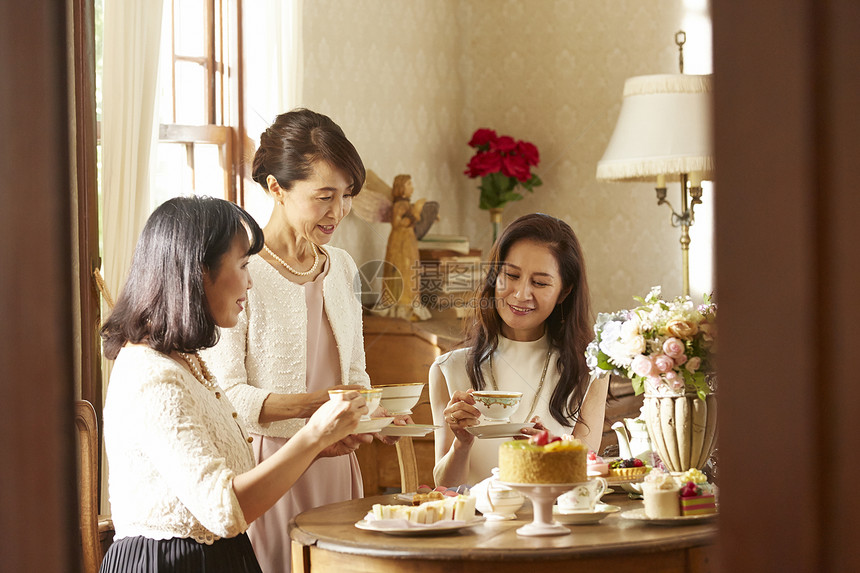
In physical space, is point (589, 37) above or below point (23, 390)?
above

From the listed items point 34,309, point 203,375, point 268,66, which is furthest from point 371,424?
point 268,66

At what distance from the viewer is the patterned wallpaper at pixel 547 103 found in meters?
3.75

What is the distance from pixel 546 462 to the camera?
128cm

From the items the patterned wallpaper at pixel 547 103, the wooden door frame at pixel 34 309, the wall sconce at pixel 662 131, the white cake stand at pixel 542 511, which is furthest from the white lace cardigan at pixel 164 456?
the patterned wallpaper at pixel 547 103

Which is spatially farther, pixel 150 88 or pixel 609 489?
pixel 150 88

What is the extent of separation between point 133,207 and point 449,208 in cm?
159

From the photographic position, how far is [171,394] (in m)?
1.35

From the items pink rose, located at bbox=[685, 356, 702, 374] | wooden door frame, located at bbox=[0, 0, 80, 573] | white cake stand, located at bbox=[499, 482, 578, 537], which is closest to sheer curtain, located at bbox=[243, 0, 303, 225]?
pink rose, located at bbox=[685, 356, 702, 374]

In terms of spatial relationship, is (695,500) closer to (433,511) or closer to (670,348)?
(670,348)

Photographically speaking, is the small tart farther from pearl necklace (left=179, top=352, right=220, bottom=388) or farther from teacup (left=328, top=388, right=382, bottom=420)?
pearl necklace (left=179, top=352, right=220, bottom=388)

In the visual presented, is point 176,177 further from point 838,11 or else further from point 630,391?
point 838,11

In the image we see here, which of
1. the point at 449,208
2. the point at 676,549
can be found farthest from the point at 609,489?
the point at 449,208

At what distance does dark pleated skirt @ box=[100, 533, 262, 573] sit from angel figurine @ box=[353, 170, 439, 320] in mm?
1771

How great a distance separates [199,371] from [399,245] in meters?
1.62
